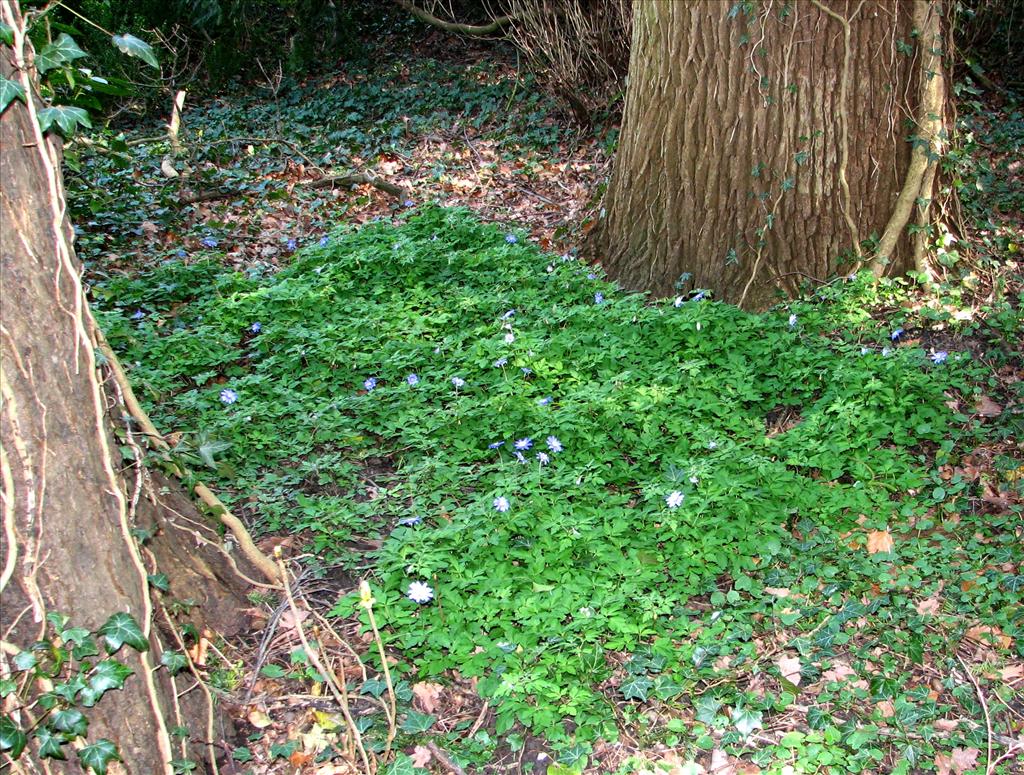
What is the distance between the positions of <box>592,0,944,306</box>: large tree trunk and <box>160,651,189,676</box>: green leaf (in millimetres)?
3224

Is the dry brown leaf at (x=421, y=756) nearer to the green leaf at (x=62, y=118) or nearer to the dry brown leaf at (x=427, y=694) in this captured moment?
the dry brown leaf at (x=427, y=694)

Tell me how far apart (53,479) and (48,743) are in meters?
0.57

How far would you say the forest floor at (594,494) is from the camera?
8.07 ft

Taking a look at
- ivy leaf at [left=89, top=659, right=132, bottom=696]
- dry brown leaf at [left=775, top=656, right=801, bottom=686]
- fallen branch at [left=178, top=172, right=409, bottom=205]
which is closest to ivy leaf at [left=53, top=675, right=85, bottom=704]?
ivy leaf at [left=89, top=659, right=132, bottom=696]

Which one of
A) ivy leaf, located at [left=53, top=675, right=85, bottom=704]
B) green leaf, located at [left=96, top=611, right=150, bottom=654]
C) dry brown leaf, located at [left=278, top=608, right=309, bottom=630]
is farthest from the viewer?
dry brown leaf, located at [left=278, top=608, right=309, bottom=630]

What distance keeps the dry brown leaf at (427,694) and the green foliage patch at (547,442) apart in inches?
3.8

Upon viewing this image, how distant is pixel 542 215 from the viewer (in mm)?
6535

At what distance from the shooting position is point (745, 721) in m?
2.40

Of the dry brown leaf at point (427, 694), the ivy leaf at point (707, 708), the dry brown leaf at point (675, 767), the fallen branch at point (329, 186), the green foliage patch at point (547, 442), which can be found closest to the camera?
the dry brown leaf at point (675, 767)

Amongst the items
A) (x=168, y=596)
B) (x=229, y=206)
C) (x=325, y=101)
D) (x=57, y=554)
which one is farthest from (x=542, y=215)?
(x=57, y=554)

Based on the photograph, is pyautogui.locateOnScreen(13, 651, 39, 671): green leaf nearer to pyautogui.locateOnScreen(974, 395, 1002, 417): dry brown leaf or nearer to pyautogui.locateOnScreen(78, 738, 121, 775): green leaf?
pyautogui.locateOnScreen(78, 738, 121, 775): green leaf

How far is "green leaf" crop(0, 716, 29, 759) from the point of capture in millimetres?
1798

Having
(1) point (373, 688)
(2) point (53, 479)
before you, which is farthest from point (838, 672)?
(2) point (53, 479)

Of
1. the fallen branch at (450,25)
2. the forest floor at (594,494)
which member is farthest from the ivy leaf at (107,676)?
the fallen branch at (450,25)
